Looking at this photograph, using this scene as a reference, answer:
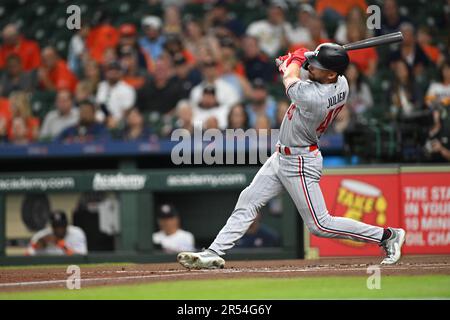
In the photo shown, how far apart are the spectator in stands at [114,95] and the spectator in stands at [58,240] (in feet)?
6.38

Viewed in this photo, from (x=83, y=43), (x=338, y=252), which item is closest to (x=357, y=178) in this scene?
(x=338, y=252)

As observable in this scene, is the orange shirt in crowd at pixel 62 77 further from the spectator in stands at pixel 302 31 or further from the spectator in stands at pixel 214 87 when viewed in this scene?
the spectator in stands at pixel 302 31

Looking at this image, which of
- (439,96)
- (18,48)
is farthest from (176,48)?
(439,96)

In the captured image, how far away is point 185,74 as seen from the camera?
11875 millimetres

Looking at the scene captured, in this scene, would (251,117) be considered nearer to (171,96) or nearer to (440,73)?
(171,96)

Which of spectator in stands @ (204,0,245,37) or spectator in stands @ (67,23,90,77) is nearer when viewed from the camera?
spectator in stands @ (204,0,245,37)

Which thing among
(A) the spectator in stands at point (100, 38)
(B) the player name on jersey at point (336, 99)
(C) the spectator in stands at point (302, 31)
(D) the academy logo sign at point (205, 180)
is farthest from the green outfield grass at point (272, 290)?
(A) the spectator in stands at point (100, 38)

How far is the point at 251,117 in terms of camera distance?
10.9m

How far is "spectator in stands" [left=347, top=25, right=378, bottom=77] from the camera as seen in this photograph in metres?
11.4

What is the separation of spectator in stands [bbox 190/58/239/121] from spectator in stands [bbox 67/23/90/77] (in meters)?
1.99

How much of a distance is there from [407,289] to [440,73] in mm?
5313

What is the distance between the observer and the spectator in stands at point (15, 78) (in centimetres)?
1271

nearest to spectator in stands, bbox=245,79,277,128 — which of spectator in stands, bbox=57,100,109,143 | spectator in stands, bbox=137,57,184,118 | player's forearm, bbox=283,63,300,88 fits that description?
spectator in stands, bbox=137,57,184,118

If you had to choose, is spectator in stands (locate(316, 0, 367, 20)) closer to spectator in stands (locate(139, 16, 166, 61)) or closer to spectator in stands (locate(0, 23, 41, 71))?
spectator in stands (locate(139, 16, 166, 61))
